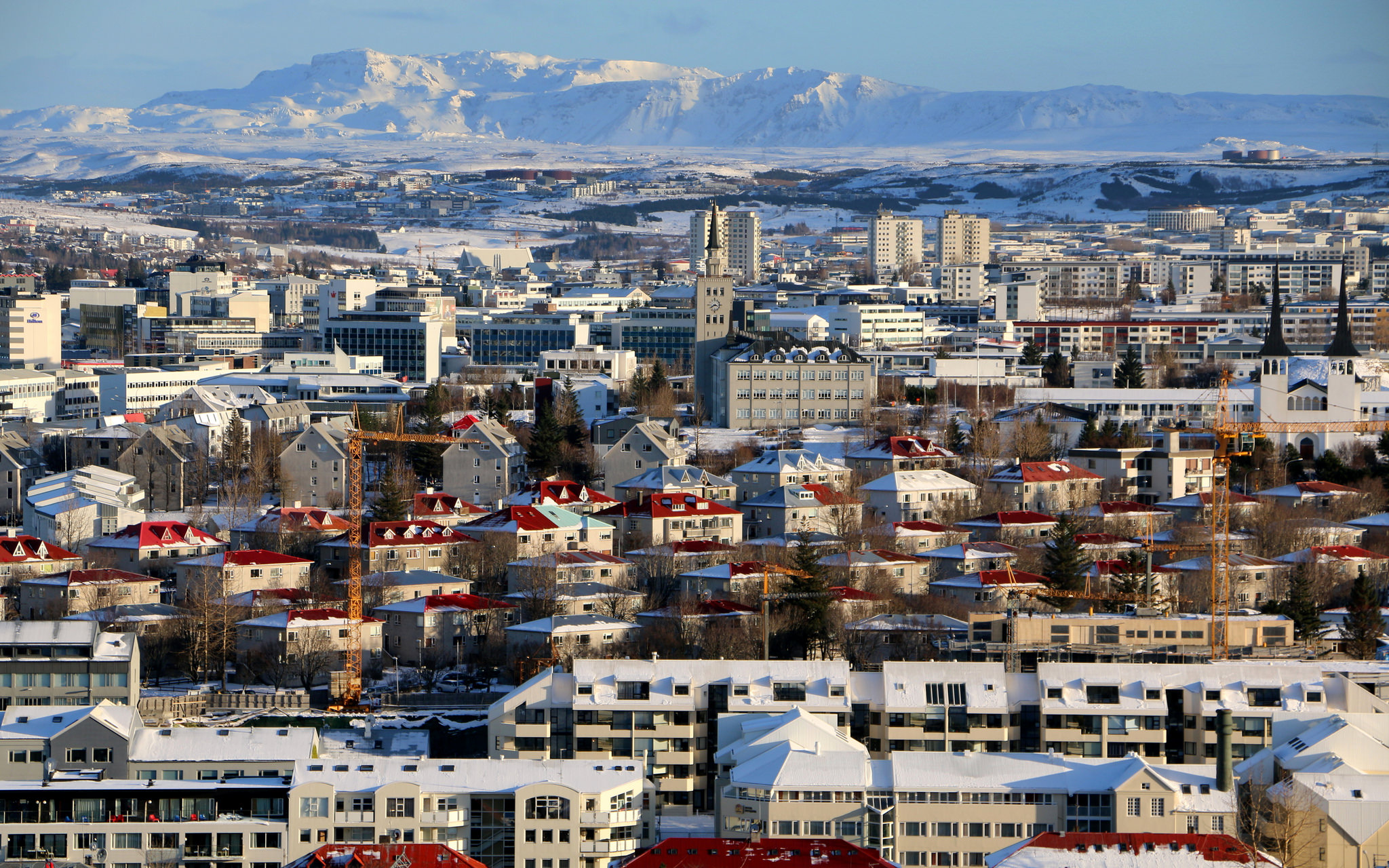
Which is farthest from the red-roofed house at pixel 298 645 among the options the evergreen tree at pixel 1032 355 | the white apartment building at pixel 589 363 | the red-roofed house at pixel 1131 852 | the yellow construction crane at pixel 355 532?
the evergreen tree at pixel 1032 355

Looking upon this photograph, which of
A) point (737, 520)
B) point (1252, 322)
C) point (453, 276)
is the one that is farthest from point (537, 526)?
point (453, 276)

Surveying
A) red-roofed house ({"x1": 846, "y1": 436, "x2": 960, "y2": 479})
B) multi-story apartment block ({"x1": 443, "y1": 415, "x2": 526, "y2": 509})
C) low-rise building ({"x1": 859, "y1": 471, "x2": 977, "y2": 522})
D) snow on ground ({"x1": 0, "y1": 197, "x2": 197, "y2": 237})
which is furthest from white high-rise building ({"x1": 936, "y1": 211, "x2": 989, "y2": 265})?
low-rise building ({"x1": 859, "y1": 471, "x2": 977, "y2": 522})

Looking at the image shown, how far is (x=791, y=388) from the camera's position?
52.3 meters

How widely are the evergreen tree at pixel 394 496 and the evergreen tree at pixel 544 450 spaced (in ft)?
7.52

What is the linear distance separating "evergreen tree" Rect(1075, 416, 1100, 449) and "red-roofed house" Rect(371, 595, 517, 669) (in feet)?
56.3

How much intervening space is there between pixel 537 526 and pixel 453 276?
231 feet

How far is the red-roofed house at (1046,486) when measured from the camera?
4366 cm

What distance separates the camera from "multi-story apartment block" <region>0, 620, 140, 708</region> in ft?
94.1

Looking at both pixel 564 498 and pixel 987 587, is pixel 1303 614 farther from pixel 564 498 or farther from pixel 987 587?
pixel 564 498

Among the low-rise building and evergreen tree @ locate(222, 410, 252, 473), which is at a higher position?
evergreen tree @ locate(222, 410, 252, 473)

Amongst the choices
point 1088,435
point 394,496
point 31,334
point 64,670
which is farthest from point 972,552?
point 31,334

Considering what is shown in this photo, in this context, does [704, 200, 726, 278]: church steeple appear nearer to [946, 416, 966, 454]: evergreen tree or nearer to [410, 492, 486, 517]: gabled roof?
[946, 416, 966, 454]: evergreen tree

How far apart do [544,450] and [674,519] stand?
20.9 feet

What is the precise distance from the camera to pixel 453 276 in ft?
357
